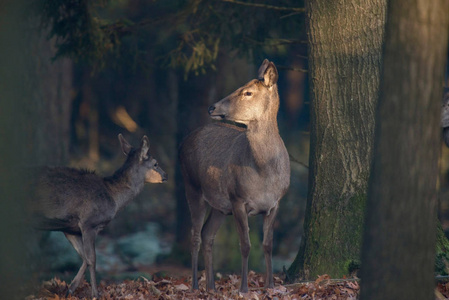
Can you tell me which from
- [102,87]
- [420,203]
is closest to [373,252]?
[420,203]

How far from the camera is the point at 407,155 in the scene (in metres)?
5.52

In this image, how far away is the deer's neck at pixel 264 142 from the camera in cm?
888

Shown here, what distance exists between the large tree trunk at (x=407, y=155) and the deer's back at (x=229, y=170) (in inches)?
127

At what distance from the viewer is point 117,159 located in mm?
23297

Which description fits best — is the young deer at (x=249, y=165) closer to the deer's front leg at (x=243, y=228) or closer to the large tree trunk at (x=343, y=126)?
the deer's front leg at (x=243, y=228)

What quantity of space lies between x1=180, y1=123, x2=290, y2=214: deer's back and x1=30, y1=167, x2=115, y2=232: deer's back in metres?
1.47

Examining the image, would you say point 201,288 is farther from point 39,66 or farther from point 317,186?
point 39,66

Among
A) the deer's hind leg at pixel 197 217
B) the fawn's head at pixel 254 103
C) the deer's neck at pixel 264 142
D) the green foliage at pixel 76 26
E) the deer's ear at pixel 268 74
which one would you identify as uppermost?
the green foliage at pixel 76 26

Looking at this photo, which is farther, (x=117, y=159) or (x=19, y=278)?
(x=117, y=159)

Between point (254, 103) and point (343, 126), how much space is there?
4.10 ft

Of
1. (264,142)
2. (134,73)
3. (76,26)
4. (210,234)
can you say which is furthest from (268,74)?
(134,73)

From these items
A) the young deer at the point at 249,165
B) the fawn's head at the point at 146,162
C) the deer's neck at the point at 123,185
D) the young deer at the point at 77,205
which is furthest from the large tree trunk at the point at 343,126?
the young deer at the point at 77,205

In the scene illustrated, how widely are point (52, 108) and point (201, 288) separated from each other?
709 centimetres

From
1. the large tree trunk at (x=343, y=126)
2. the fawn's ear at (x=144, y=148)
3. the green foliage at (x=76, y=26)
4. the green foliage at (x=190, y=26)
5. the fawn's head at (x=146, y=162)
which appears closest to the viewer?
the large tree trunk at (x=343, y=126)
